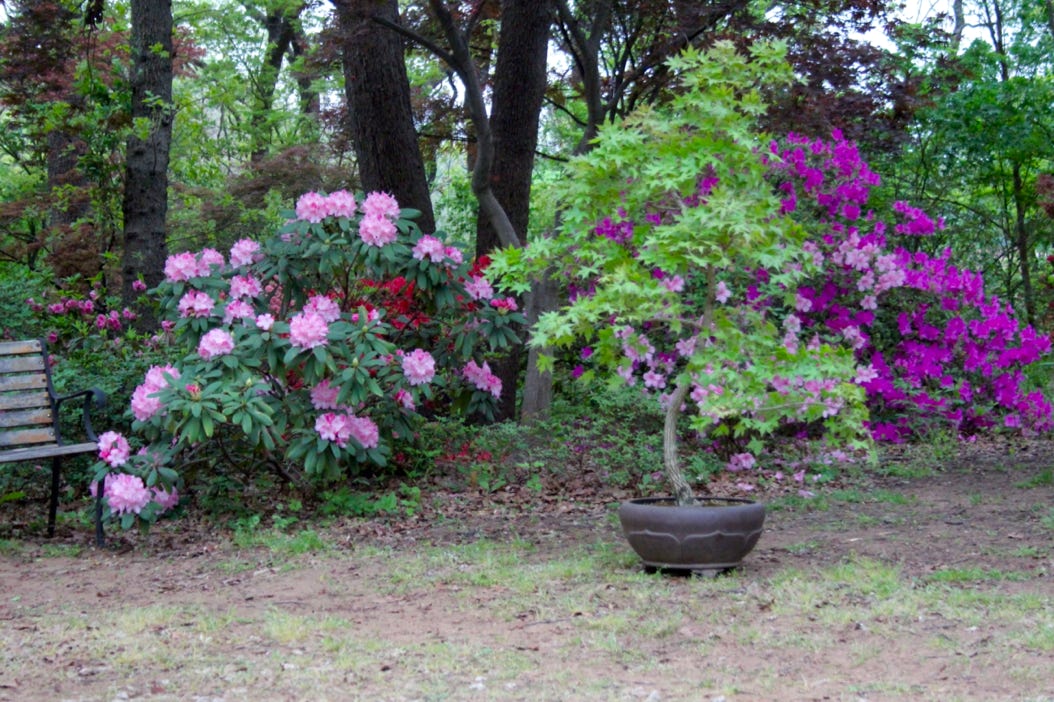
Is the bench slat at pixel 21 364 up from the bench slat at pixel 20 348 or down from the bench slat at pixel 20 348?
down

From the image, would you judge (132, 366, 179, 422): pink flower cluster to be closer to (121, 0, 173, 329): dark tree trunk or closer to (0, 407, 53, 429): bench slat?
(0, 407, 53, 429): bench slat

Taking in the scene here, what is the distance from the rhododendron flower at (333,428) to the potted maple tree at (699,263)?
3.97ft

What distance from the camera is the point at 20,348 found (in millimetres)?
5594

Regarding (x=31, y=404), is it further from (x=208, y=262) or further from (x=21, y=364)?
(x=208, y=262)

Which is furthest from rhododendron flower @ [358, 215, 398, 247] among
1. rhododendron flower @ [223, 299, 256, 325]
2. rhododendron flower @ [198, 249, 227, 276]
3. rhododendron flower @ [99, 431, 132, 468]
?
rhododendron flower @ [99, 431, 132, 468]

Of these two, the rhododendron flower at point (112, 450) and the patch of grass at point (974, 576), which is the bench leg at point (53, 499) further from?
the patch of grass at point (974, 576)

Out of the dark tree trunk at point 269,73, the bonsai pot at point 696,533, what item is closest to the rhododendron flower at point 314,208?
the bonsai pot at point 696,533

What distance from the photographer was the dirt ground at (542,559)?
2.91 m

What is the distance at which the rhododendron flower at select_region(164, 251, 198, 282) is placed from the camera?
546 cm

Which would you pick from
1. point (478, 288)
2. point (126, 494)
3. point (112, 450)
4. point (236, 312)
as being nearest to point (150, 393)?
point (112, 450)

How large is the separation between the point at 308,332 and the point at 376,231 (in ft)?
2.15

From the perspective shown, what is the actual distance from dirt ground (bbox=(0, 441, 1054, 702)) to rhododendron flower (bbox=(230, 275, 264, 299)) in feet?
3.86

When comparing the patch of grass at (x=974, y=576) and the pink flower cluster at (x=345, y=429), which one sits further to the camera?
the pink flower cluster at (x=345, y=429)

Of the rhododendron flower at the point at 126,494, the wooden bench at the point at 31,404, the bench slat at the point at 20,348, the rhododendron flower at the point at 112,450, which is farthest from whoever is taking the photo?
the bench slat at the point at 20,348
